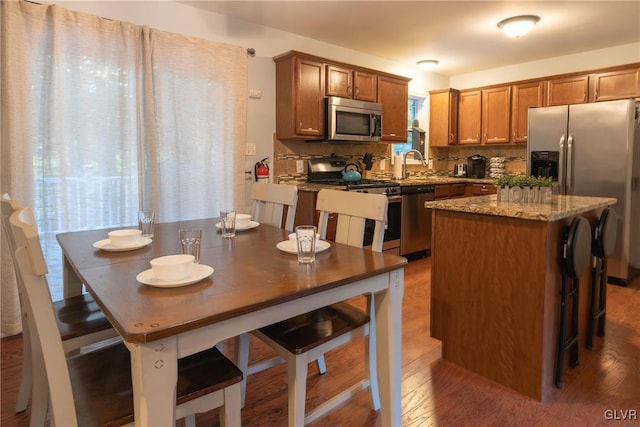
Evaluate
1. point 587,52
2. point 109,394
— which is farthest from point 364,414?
point 587,52

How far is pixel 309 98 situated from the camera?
12.0ft

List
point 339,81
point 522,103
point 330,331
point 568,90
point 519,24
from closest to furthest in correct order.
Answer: point 330,331
point 519,24
point 339,81
point 568,90
point 522,103

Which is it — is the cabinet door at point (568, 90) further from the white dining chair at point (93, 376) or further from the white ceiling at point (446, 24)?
the white dining chair at point (93, 376)

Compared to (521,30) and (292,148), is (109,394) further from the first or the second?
(521,30)

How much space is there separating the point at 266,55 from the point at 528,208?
267 centimetres

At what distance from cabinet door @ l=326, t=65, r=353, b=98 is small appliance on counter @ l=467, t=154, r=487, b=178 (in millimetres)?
2213

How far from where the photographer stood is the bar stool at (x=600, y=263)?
2.18 metres

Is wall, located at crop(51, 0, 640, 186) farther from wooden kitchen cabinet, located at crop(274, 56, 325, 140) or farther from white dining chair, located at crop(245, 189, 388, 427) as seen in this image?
white dining chair, located at crop(245, 189, 388, 427)

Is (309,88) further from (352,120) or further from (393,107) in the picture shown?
(393,107)

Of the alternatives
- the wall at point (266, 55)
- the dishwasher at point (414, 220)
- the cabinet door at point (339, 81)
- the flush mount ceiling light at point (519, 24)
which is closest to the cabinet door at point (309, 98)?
the cabinet door at point (339, 81)

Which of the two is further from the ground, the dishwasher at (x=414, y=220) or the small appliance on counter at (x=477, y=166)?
the small appliance on counter at (x=477, y=166)

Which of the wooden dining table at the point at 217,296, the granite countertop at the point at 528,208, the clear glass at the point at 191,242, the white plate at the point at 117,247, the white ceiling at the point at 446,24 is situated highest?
the white ceiling at the point at 446,24

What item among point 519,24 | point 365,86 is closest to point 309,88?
point 365,86

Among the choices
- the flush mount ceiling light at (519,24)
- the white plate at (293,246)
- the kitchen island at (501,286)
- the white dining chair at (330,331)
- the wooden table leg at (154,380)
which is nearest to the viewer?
the wooden table leg at (154,380)
